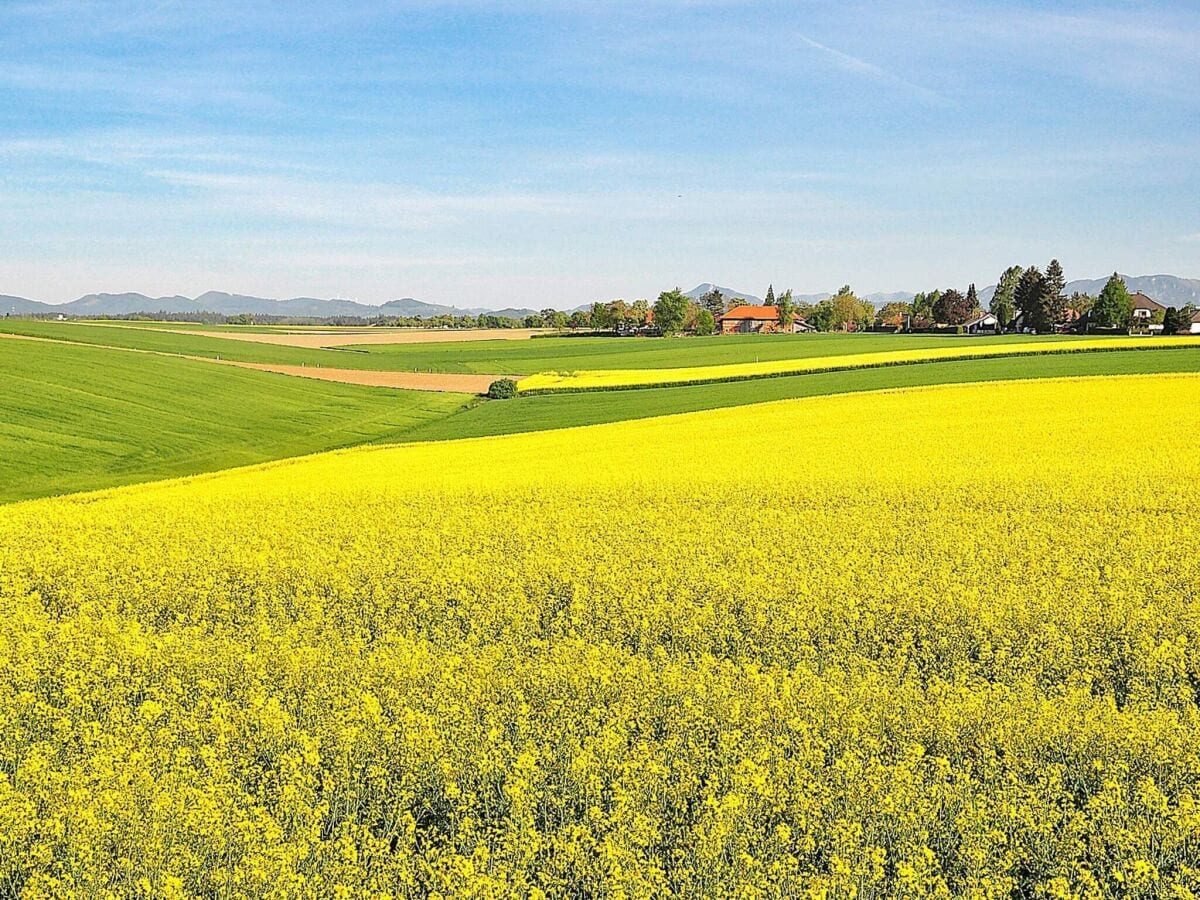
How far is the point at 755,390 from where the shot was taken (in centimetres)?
5403

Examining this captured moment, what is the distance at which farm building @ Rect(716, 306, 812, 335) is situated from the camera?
597 ft

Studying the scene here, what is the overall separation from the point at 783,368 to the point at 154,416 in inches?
1674

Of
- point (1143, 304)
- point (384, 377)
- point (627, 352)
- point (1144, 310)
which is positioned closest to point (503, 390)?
point (384, 377)

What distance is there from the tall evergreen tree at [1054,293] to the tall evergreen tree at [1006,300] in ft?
23.0

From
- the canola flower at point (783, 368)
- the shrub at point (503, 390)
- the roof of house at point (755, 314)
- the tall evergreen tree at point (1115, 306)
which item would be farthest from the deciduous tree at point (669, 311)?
the shrub at point (503, 390)

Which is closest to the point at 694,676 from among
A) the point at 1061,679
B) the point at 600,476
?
the point at 1061,679

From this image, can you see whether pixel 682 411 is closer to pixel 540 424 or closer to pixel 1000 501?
pixel 540 424

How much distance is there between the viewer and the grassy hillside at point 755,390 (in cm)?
4591

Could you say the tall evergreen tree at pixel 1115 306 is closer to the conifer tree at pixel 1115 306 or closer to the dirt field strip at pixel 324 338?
the conifer tree at pixel 1115 306

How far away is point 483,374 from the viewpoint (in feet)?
260

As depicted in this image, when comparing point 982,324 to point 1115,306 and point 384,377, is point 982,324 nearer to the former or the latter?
point 1115,306

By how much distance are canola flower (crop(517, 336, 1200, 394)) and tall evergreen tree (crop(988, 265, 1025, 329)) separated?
72.2m

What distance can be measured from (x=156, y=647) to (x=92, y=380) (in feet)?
137

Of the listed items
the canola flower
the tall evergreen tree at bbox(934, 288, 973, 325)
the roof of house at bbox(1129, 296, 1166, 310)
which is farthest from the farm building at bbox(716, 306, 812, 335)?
the canola flower
